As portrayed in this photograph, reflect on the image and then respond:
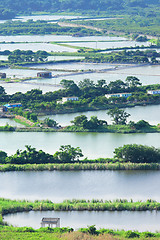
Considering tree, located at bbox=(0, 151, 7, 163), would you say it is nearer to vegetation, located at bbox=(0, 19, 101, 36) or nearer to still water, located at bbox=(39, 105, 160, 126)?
still water, located at bbox=(39, 105, 160, 126)

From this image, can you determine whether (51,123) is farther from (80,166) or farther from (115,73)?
(115,73)

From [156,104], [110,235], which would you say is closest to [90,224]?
[110,235]

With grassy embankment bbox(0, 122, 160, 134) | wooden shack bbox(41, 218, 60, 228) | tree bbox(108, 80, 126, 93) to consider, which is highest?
tree bbox(108, 80, 126, 93)

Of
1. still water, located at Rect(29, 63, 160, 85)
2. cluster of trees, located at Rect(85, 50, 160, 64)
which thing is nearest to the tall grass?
still water, located at Rect(29, 63, 160, 85)

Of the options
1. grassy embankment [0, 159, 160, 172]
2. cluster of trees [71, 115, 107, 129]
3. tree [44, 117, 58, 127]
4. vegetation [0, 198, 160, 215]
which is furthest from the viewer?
tree [44, 117, 58, 127]

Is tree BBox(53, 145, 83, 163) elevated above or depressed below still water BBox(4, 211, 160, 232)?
above

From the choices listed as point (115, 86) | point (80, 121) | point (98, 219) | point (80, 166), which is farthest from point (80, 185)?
point (115, 86)
